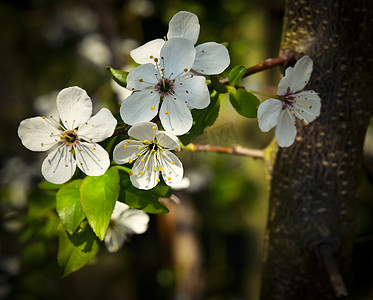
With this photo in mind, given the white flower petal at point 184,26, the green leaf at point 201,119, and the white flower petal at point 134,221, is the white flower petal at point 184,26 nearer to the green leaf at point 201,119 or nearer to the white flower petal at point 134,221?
the green leaf at point 201,119

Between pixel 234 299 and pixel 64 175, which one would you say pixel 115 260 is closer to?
pixel 234 299

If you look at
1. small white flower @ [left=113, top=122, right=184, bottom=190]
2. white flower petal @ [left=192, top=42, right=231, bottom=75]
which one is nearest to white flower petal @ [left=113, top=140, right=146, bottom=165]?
small white flower @ [left=113, top=122, right=184, bottom=190]

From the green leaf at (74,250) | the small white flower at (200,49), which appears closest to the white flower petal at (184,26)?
the small white flower at (200,49)

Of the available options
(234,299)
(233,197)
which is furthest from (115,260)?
(233,197)

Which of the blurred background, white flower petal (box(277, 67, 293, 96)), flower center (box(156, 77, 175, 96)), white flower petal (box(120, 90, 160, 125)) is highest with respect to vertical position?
white flower petal (box(277, 67, 293, 96))

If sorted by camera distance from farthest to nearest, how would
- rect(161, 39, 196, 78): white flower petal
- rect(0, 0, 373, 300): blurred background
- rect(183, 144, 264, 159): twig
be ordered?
rect(0, 0, 373, 300): blurred background < rect(183, 144, 264, 159): twig < rect(161, 39, 196, 78): white flower petal

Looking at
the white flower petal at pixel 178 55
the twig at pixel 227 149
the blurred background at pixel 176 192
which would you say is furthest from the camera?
the blurred background at pixel 176 192

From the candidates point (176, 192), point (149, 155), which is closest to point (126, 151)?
point (149, 155)

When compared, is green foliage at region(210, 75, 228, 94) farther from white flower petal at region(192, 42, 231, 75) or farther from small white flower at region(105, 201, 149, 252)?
small white flower at region(105, 201, 149, 252)
